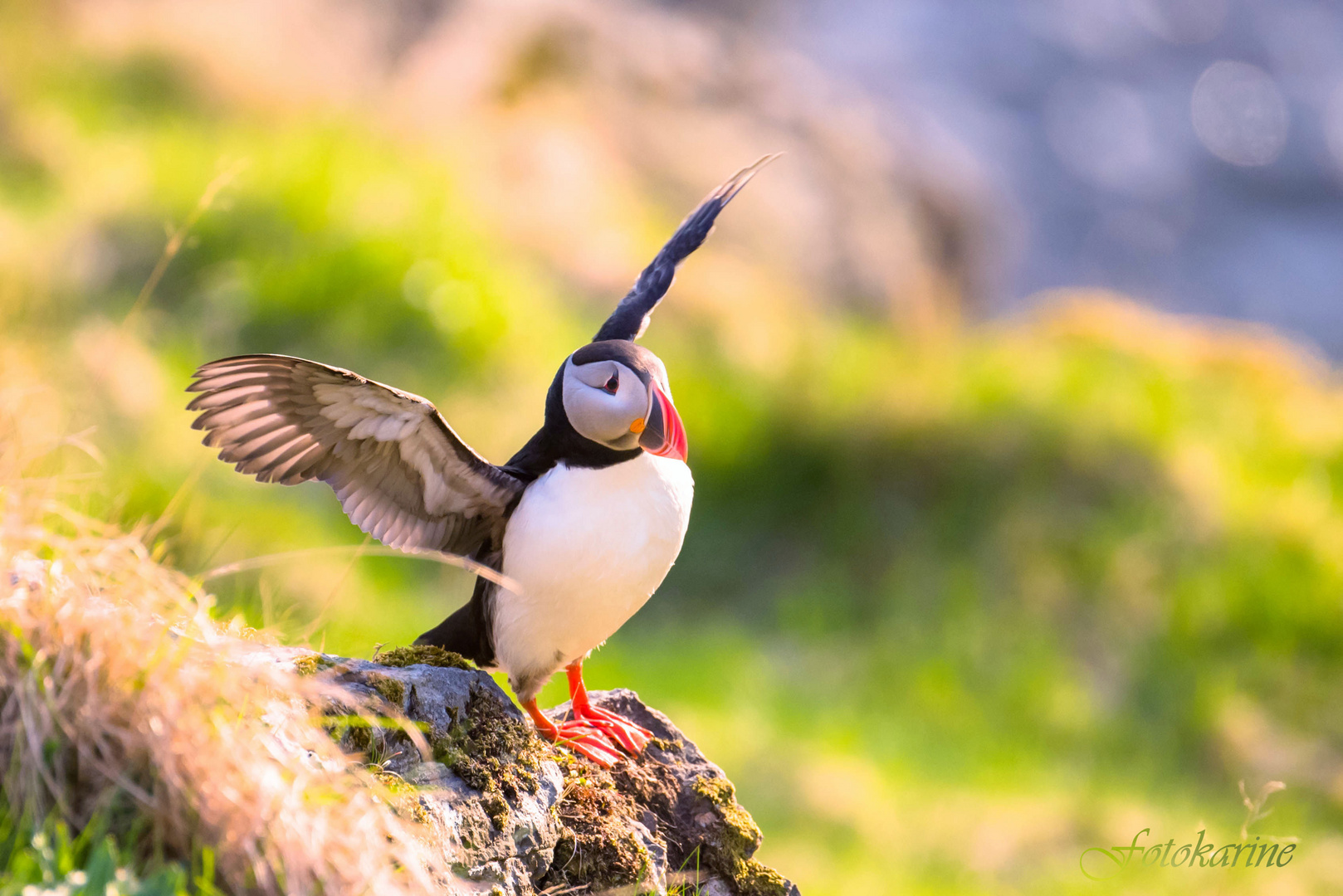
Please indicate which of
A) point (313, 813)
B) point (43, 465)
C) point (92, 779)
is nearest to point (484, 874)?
point (313, 813)

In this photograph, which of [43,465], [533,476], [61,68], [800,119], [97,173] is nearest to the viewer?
[533,476]

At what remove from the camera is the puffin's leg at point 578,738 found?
3.66 meters

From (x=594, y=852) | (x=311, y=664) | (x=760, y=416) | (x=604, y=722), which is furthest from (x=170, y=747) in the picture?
(x=760, y=416)

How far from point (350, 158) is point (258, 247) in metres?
1.77

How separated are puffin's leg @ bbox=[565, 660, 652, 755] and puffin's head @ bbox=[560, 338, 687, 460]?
0.90m

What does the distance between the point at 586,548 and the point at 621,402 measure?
0.46 m

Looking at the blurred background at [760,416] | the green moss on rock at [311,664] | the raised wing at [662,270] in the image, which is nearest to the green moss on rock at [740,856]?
the green moss on rock at [311,664]

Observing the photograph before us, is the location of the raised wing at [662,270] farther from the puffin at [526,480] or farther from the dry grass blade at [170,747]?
the dry grass blade at [170,747]

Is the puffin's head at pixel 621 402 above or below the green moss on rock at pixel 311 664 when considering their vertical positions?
above

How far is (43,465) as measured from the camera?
4.54 metres

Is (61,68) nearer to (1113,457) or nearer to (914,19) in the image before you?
(1113,457)

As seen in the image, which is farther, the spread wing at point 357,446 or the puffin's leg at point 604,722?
the puffin's leg at point 604,722

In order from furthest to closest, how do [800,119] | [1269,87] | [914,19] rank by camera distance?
1. [914,19]
2. [1269,87]
3. [800,119]

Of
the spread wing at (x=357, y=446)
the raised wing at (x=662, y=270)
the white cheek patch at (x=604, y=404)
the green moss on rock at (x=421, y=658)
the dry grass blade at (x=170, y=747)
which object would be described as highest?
the raised wing at (x=662, y=270)
